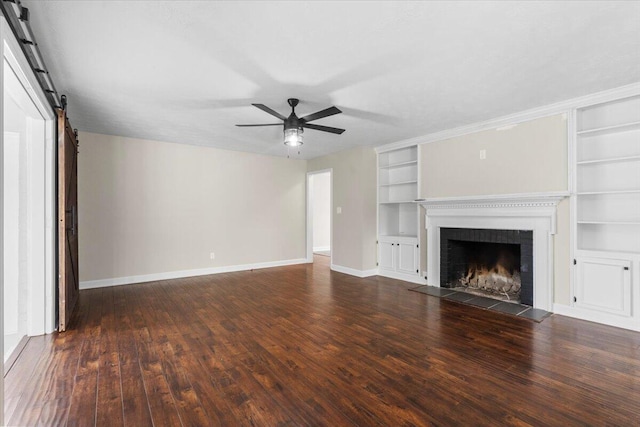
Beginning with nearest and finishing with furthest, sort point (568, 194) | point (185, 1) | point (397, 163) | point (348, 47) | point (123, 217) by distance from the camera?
point (185, 1)
point (348, 47)
point (568, 194)
point (123, 217)
point (397, 163)

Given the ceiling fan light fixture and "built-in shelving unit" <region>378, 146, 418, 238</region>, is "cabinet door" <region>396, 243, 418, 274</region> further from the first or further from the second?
the ceiling fan light fixture

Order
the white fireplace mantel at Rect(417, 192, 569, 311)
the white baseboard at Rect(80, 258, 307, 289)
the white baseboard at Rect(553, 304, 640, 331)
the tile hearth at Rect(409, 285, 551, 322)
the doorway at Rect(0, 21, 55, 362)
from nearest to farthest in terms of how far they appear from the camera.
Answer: the doorway at Rect(0, 21, 55, 362), the white baseboard at Rect(553, 304, 640, 331), the tile hearth at Rect(409, 285, 551, 322), the white fireplace mantel at Rect(417, 192, 569, 311), the white baseboard at Rect(80, 258, 307, 289)

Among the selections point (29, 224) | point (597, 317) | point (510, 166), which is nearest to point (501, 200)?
point (510, 166)

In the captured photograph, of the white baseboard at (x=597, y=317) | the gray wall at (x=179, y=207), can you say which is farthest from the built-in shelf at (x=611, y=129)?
the gray wall at (x=179, y=207)

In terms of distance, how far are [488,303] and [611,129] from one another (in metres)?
2.48

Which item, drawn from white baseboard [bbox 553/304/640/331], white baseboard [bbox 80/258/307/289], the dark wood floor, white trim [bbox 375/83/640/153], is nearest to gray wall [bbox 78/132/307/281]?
white baseboard [bbox 80/258/307/289]

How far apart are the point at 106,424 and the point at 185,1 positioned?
2603 mm

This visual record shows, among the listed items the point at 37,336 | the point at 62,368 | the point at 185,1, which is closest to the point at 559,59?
the point at 185,1

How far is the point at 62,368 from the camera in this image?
251 cm

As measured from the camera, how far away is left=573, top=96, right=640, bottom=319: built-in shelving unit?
3428 millimetres

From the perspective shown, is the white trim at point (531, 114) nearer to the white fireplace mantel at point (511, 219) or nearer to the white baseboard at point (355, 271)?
the white fireplace mantel at point (511, 219)

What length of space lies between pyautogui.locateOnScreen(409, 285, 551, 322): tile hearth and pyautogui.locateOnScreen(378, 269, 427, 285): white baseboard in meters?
0.31

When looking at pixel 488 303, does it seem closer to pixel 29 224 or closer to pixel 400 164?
pixel 400 164

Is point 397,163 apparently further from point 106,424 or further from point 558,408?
point 106,424
